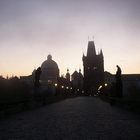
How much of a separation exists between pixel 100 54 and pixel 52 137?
12375 cm

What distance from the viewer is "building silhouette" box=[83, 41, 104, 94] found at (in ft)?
426

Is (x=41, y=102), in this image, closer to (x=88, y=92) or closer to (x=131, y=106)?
(x=131, y=106)

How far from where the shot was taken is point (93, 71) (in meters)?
130

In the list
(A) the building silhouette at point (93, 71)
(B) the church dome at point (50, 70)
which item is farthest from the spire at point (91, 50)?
(B) the church dome at point (50, 70)

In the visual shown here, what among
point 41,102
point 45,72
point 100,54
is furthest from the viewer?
point 100,54

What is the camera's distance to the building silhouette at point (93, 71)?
130 m

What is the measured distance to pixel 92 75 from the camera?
130125 millimetres

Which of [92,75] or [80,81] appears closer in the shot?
[92,75]

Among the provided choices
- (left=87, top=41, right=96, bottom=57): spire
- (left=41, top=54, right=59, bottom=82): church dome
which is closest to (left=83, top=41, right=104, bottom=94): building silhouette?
(left=87, top=41, right=96, bottom=57): spire

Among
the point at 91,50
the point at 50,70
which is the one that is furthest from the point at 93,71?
the point at 50,70

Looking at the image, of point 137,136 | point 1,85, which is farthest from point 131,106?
point 1,85

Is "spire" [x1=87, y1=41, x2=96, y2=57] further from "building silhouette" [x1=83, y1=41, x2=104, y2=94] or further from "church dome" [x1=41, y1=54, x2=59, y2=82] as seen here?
"church dome" [x1=41, y1=54, x2=59, y2=82]

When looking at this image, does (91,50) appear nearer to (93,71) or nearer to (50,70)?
(93,71)

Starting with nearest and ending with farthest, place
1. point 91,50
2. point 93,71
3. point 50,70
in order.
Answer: point 50,70, point 93,71, point 91,50
